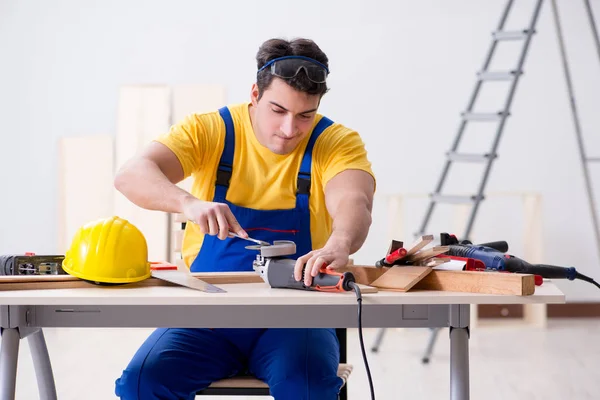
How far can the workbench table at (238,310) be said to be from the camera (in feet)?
5.57

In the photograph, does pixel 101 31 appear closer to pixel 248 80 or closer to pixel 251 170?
pixel 248 80

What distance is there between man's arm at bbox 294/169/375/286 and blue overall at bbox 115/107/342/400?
0.15m

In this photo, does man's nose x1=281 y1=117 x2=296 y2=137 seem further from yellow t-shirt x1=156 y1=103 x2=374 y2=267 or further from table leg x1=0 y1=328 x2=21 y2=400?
table leg x1=0 y1=328 x2=21 y2=400

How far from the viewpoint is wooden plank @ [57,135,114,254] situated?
5.52 meters

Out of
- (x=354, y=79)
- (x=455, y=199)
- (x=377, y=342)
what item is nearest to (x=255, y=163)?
(x=455, y=199)

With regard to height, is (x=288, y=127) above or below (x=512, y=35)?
below

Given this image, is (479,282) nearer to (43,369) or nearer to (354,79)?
(43,369)

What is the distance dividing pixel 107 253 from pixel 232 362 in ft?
1.62

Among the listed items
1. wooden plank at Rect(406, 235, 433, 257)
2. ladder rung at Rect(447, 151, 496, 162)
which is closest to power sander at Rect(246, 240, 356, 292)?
wooden plank at Rect(406, 235, 433, 257)

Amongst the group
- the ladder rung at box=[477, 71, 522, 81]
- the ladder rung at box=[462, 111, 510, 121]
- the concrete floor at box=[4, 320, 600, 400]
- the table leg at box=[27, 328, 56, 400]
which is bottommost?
the concrete floor at box=[4, 320, 600, 400]

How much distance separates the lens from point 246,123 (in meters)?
2.50

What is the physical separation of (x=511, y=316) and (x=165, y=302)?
14.4 feet

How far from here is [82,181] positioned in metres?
5.56

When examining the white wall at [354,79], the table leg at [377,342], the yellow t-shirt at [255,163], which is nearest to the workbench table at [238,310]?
the yellow t-shirt at [255,163]
